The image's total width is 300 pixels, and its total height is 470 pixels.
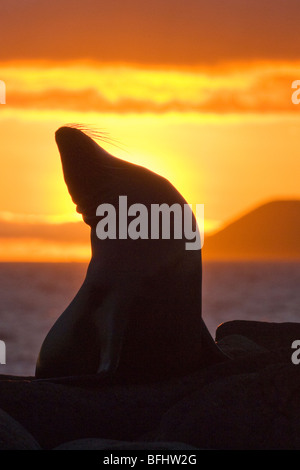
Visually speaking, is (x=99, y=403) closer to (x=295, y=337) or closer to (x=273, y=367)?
(x=273, y=367)

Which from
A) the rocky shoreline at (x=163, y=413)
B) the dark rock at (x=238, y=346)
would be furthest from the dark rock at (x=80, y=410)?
the dark rock at (x=238, y=346)

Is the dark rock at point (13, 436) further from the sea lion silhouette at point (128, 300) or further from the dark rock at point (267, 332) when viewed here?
the dark rock at point (267, 332)

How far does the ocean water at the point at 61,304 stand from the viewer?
35.9m

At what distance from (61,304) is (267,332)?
1644 inches

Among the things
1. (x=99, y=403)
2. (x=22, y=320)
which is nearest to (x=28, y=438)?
(x=99, y=403)

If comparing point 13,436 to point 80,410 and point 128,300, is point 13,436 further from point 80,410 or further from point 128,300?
point 128,300

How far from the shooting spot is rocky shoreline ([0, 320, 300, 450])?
7988 millimetres

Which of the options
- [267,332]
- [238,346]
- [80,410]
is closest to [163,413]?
[80,410]

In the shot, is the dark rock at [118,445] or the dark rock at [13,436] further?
the dark rock at [13,436]

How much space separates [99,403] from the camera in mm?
8758

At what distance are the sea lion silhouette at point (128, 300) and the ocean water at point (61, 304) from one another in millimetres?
18666

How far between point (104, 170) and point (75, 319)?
135 cm

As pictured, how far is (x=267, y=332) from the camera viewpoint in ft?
38.0
